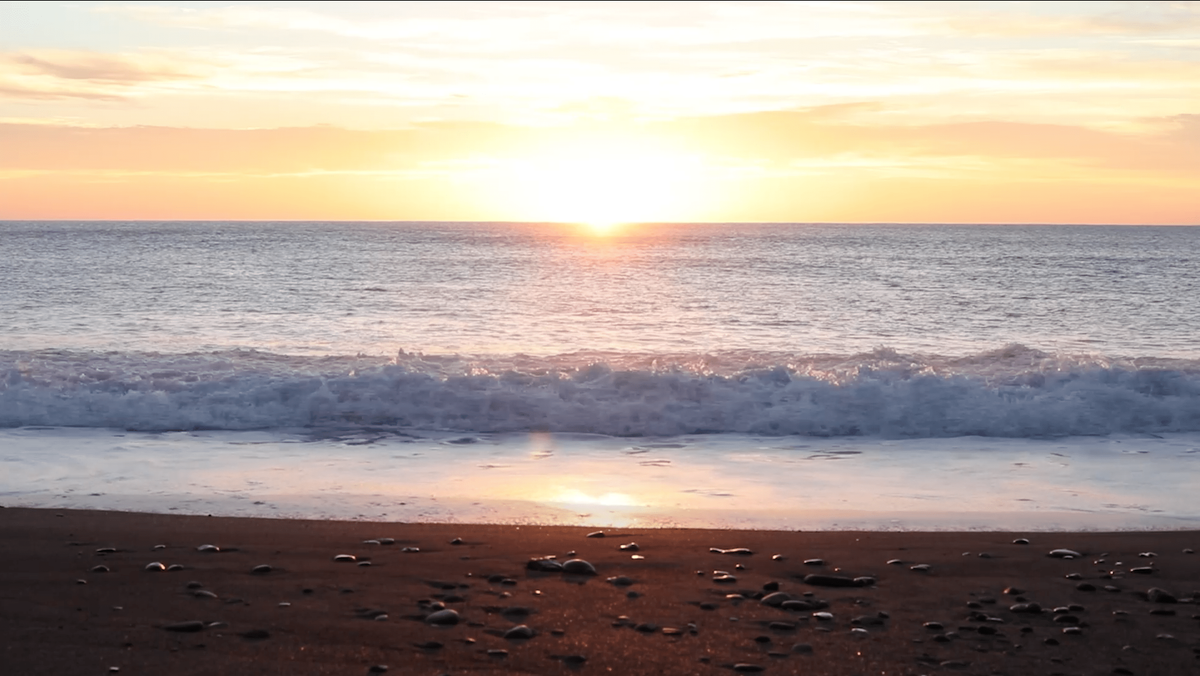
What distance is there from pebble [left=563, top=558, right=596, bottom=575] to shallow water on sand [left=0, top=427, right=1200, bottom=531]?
58.5 inches

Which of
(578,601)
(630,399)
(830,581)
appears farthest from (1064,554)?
(630,399)

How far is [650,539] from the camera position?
7.14 metres

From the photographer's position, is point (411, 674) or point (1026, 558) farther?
point (1026, 558)

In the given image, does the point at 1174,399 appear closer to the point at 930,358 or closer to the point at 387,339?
the point at 930,358

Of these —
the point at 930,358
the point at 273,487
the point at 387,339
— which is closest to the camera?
the point at 273,487

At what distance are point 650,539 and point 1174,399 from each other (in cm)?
978

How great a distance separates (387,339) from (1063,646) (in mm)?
19467

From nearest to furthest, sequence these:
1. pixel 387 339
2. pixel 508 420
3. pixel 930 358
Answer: pixel 508 420, pixel 930 358, pixel 387 339

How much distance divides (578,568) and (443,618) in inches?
45.5

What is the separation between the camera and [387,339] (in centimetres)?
2325

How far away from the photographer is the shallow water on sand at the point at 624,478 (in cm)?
815

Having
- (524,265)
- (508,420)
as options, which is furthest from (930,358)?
(524,265)

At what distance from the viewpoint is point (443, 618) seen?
5.27 metres

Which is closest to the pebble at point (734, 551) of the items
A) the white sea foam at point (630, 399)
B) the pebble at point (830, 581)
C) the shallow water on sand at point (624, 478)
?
the pebble at point (830, 581)
